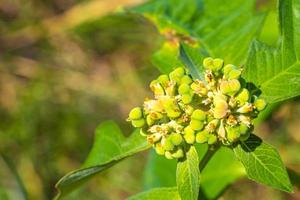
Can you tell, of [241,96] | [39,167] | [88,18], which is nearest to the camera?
[241,96]

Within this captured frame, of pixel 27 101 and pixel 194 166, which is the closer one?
pixel 194 166

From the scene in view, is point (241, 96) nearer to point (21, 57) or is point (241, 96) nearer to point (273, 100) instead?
point (273, 100)

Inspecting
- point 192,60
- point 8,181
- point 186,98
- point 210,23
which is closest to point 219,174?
point 210,23

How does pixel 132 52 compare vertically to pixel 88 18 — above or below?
below

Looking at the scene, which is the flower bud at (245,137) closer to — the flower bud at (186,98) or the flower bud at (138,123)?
the flower bud at (186,98)

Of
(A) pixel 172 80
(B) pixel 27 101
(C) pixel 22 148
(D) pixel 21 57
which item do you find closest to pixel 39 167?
(C) pixel 22 148

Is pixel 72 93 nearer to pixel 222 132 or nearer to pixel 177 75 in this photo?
pixel 177 75
